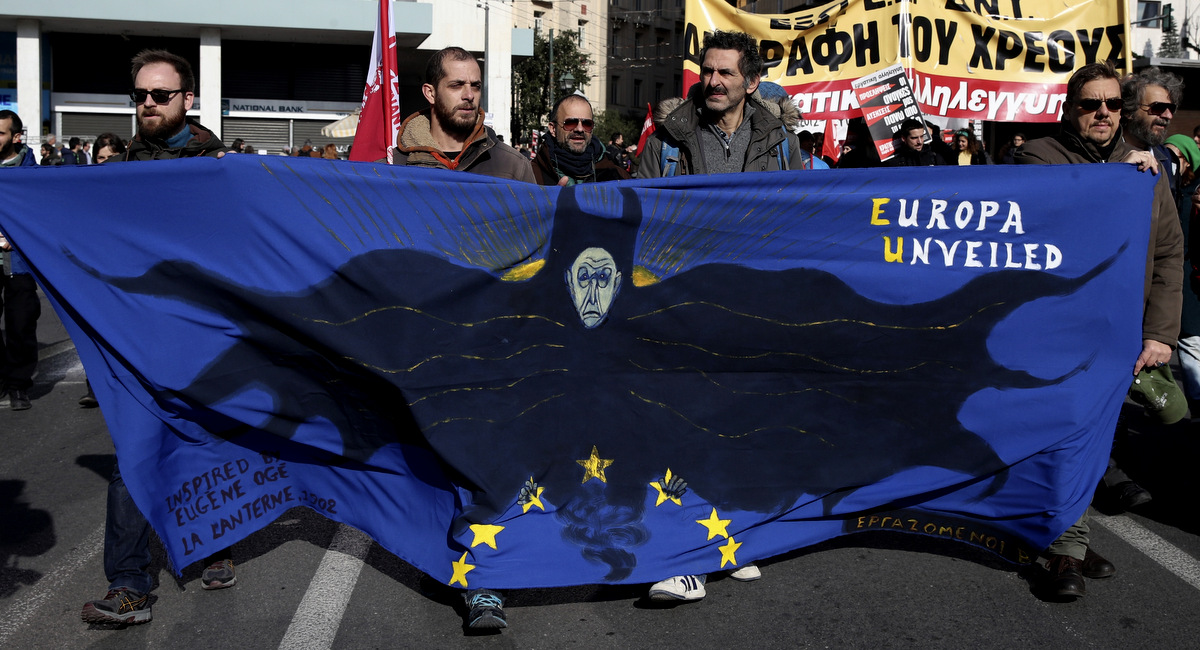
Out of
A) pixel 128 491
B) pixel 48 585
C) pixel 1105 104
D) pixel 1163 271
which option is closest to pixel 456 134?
pixel 128 491

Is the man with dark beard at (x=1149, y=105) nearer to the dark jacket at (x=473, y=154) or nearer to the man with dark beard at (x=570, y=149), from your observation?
the man with dark beard at (x=570, y=149)

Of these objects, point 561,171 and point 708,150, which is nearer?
point 708,150

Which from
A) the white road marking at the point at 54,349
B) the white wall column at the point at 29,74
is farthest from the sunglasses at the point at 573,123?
the white wall column at the point at 29,74

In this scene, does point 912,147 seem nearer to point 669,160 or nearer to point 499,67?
point 669,160

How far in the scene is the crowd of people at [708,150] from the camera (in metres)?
3.58

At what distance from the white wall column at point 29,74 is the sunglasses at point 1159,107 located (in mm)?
30326

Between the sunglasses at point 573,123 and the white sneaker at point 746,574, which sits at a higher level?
the sunglasses at point 573,123

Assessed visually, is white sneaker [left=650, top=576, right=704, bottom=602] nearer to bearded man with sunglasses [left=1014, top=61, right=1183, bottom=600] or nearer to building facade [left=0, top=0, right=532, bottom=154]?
bearded man with sunglasses [left=1014, top=61, right=1183, bottom=600]

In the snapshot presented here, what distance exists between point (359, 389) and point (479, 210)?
755 mm

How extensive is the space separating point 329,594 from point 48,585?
1.08 metres

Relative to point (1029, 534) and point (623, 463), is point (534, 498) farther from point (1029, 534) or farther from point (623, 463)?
point (1029, 534)

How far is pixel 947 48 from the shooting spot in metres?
8.77

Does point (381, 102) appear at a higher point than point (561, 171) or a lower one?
higher

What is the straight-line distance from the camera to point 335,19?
96.2 feet
